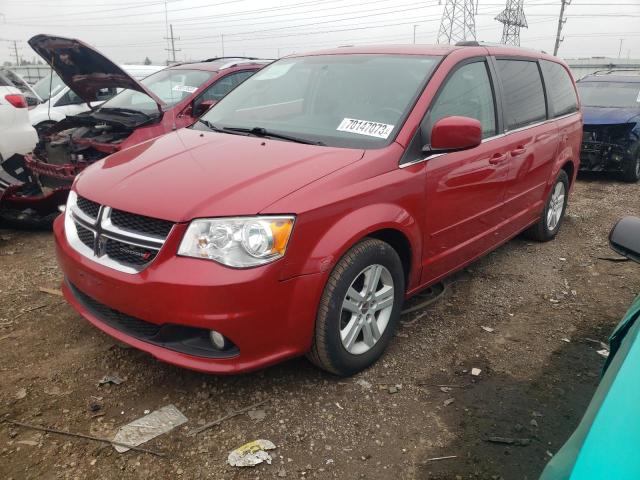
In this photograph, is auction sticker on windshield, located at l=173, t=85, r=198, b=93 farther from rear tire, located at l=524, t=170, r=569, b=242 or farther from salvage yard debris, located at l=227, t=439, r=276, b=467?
salvage yard debris, located at l=227, t=439, r=276, b=467

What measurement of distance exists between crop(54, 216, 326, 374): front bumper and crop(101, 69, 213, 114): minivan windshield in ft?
12.4

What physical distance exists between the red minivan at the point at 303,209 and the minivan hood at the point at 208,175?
10mm

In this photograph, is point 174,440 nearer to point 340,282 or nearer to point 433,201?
point 340,282

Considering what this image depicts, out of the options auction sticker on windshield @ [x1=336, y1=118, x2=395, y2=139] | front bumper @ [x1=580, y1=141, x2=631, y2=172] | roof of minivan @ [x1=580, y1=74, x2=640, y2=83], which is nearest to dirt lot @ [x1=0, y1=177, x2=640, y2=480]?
auction sticker on windshield @ [x1=336, y1=118, x2=395, y2=139]

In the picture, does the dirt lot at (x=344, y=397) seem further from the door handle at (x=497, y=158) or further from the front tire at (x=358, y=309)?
the door handle at (x=497, y=158)

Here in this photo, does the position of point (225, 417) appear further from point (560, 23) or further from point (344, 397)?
point (560, 23)

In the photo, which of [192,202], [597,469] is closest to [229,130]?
[192,202]

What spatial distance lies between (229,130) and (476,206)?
1.72m

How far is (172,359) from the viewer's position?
2393 millimetres

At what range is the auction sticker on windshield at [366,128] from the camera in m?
2.93

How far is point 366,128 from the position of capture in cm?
298

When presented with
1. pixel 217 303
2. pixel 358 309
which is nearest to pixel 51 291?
pixel 217 303

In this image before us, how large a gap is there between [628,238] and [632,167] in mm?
7040

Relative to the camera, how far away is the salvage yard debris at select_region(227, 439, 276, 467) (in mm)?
2262
